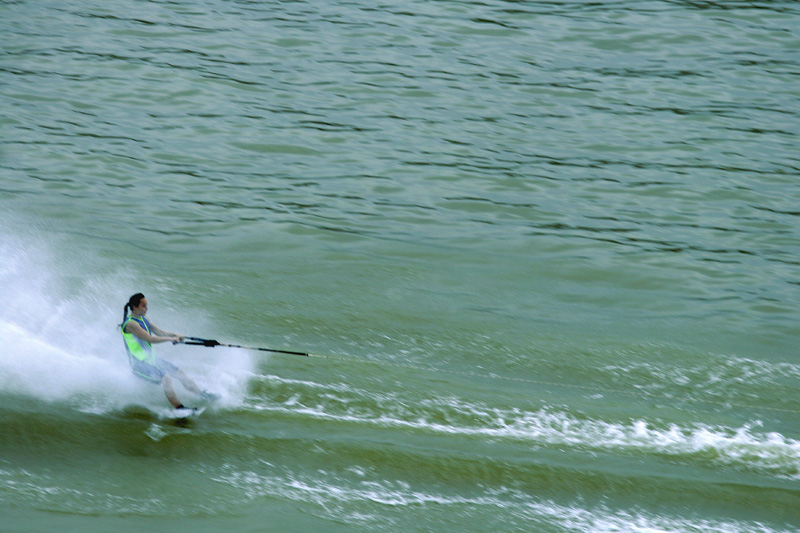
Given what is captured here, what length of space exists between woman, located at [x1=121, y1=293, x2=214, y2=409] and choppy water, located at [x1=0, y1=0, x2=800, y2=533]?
0.48 metres

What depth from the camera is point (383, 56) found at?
22406mm

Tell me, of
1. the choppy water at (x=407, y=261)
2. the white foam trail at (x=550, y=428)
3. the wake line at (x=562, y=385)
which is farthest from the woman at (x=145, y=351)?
the wake line at (x=562, y=385)

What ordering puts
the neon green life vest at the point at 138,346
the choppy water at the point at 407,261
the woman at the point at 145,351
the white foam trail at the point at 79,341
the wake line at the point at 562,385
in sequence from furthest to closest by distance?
the wake line at the point at 562,385
the white foam trail at the point at 79,341
the neon green life vest at the point at 138,346
the woman at the point at 145,351
the choppy water at the point at 407,261

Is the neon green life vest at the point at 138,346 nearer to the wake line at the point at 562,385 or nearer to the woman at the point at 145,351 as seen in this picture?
the woman at the point at 145,351

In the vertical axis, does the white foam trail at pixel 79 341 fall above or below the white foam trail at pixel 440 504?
above

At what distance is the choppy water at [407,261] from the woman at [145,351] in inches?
18.7

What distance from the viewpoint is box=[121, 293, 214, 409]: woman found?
10648 millimetres

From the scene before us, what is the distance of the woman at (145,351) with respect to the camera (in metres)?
10.6

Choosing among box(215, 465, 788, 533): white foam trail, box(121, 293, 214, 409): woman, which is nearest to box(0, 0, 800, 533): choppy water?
box(215, 465, 788, 533): white foam trail

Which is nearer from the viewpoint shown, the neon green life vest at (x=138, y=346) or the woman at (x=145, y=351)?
the woman at (x=145, y=351)

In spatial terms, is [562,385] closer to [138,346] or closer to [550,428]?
[550,428]

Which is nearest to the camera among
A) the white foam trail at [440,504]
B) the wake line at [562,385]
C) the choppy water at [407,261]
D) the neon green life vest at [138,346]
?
the white foam trail at [440,504]

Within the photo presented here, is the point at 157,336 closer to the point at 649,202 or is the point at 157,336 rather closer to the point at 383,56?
the point at 649,202

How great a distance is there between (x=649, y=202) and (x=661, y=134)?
2.53 metres
